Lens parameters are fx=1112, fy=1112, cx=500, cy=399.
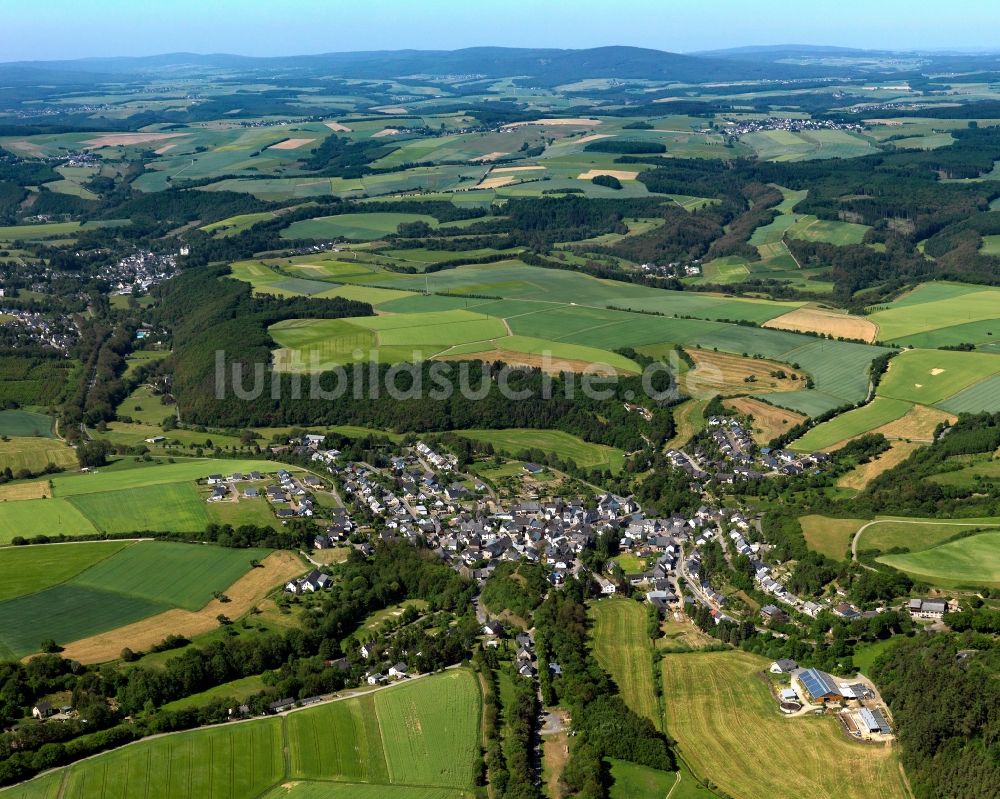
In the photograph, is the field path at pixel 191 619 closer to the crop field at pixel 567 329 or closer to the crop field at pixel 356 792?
the crop field at pixel 356 792

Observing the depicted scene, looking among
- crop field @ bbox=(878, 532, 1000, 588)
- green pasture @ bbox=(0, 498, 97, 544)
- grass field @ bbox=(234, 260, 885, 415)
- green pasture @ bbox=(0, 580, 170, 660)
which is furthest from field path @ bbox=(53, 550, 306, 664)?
grass field @ bbox=(234, 260, 885, 415)

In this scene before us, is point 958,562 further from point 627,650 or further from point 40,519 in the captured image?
point 40,519

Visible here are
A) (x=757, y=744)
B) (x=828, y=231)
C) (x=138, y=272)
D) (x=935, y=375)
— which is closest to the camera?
(x=757, y=744)

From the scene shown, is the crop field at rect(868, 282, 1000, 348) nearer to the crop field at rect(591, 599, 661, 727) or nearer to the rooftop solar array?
the crop field at rect(591, 599, 661, 727)

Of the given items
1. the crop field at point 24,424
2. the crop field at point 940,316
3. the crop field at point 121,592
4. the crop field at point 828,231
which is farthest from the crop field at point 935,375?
the crop field at point 24,424

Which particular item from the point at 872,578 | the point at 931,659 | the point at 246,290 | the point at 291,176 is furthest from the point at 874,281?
the point at 291,176

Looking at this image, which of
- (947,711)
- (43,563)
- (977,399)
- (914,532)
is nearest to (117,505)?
(43,563)
